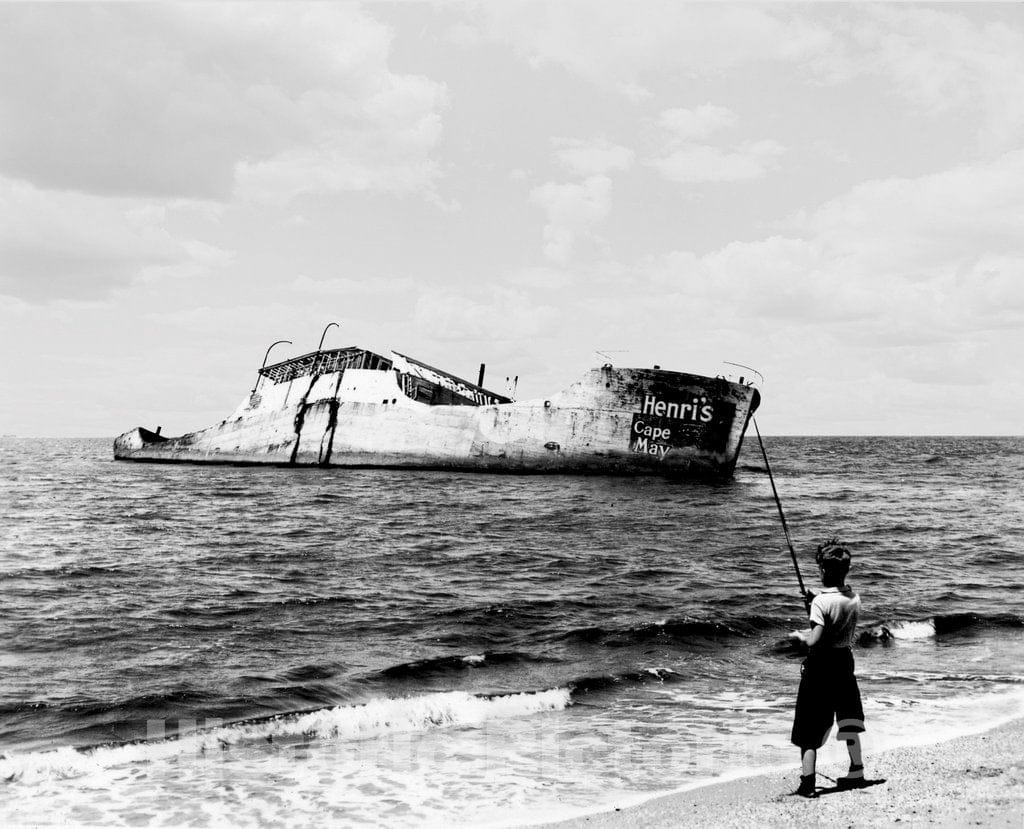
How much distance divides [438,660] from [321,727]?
6.94 ft

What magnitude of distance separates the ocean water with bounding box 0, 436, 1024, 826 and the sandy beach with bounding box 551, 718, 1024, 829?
0.41 metres

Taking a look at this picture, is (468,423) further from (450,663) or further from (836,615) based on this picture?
(836,615)


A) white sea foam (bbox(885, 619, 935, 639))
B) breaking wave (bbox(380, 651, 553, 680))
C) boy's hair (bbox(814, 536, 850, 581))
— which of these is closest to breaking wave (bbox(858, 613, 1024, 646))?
white sea foam (bbox(885, 619, 935, 639))

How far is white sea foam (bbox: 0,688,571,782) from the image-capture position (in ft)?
21.4

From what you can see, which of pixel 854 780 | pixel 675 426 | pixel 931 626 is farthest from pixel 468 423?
pixel 854 780

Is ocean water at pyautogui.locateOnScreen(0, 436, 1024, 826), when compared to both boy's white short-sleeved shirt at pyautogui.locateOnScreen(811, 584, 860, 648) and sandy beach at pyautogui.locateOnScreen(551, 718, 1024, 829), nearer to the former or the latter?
sandy beach at pyautogui.locateOnScreen(551, 718, 1024, 829)

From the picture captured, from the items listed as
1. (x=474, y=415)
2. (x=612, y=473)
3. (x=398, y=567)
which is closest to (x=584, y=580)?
(x=398, y=567)

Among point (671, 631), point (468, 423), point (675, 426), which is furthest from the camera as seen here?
point (468, 423)

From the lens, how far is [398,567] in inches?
596

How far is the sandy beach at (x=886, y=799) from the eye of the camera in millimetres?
4586

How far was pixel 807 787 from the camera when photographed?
16.8 feet

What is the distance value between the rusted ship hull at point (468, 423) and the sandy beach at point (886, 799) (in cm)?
2640

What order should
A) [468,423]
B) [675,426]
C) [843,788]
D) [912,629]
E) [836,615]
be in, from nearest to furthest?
1. [836,615]
2. [843,788]
3. [912,629]
4. [675,426]
5. [468,423]

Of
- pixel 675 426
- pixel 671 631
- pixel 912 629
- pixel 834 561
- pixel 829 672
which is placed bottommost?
pixel 671 631
